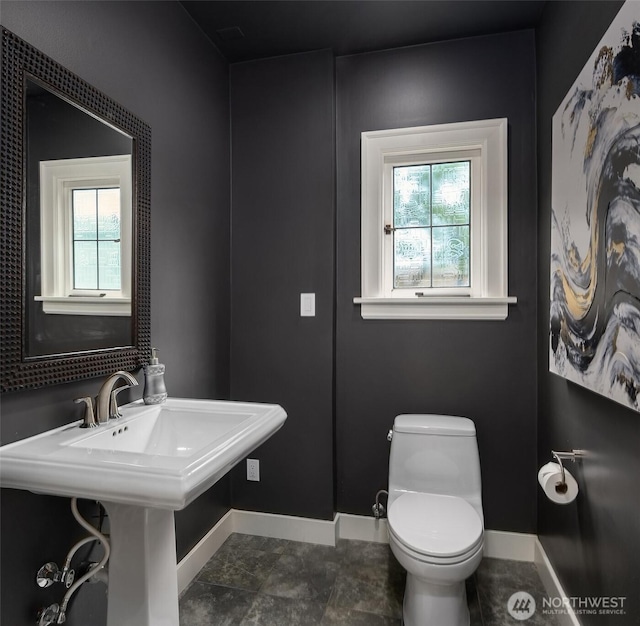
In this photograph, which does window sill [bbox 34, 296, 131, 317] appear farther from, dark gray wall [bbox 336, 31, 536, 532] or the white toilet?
the white toilet

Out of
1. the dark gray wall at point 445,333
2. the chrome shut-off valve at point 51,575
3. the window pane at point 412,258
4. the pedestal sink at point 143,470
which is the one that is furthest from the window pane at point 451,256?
the chrome shut-off valve at point 51,575

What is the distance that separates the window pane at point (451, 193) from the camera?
2.13 meters

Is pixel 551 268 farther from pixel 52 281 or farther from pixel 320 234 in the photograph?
pixel 52 281

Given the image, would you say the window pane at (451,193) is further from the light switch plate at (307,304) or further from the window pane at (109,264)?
the window pane at (109,264)

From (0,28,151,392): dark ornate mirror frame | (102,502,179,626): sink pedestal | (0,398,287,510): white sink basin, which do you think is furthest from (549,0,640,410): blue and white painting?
(0,28,151,392): dark ornate mirror frame

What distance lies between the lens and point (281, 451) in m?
2.22

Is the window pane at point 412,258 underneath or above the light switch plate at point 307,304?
above

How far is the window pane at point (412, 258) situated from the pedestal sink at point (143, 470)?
1.11 meters

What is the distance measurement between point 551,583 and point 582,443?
2.38 ft

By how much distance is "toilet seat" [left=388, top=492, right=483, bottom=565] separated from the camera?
1393mm

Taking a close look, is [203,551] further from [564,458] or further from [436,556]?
[564,458]

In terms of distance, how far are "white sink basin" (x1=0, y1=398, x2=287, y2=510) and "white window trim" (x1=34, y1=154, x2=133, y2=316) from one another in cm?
37

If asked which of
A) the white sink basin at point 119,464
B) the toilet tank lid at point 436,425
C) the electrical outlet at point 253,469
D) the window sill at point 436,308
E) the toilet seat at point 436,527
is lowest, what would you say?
the electrical outlet at point 253,469

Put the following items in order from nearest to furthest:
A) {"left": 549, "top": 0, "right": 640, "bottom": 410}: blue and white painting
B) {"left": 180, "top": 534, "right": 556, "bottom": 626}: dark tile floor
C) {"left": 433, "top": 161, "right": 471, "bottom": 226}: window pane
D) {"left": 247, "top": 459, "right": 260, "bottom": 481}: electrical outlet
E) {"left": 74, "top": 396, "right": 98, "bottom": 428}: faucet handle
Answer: {"left": 549, "top": 0, "right": 640, "bottom": 410}: blue and white painting
{"left": 74, "top": 396, "right": 98, "bottom": 428}: faucet handle
{"left": 180, "top": 534, "right": 556, "bottom": 626}: dark tile floor
{"left": 433, "top": 161, "right": 471, "bottom": 226}: window pane
{"left": 247, "top": 459, "right": 260, "bottom": 481}: electrical outlet
